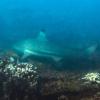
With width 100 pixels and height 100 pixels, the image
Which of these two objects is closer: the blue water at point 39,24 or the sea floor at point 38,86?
the sea floor at point 38,86

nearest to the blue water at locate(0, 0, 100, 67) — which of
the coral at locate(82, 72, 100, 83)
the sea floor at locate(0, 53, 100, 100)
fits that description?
the coral at locate(82, 72, 100, 83)

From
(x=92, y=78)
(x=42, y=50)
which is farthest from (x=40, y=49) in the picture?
(x=92, y=78)

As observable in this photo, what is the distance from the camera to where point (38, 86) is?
22.8 ft

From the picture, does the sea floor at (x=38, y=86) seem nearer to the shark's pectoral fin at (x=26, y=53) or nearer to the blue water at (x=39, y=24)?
the shark's pectoral fin at (x=26, y=53)

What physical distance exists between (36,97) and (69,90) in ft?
2.24

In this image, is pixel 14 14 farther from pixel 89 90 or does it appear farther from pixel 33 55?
pixel 89 90

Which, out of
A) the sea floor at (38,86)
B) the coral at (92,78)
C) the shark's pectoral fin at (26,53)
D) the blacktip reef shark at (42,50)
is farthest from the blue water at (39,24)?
the sea floor at (38,86)

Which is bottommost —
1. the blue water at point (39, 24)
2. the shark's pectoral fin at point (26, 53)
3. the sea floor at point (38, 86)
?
the sea floor at point (38, 86)

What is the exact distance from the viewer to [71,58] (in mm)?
10664

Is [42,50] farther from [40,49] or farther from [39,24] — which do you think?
[39,24]

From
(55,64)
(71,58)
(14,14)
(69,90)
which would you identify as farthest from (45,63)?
(14,14)

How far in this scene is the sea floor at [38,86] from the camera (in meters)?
6.53

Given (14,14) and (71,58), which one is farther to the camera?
(14,14)

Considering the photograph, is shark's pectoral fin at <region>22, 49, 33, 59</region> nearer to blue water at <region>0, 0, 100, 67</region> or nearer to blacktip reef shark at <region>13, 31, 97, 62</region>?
blacktip reef shark at <region>13, 31, 97, 62</region>
